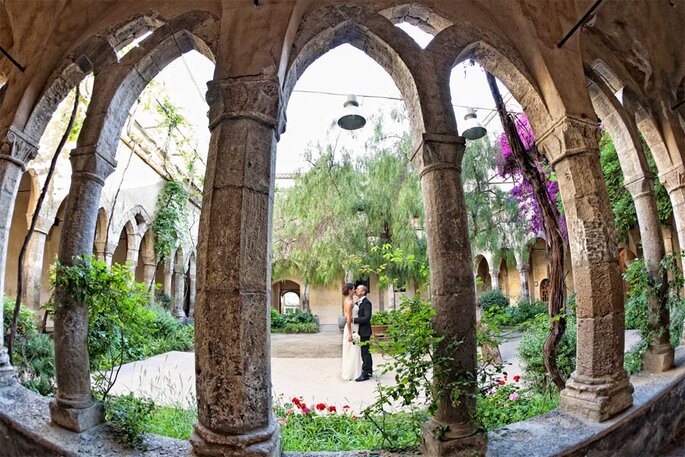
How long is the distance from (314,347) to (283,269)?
268 inches

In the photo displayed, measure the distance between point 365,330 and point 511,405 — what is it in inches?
101

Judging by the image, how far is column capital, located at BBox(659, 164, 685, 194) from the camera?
410 cm

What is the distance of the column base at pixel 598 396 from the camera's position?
2.59 meters

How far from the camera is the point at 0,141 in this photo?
3.17 meters

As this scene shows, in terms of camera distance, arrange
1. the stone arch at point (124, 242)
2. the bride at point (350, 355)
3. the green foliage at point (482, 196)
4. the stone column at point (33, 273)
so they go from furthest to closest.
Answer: the stone arch at point (124, 242)
the green foliage at point (482, 196)
the stone column at point (33, 273)
the bride at point (350, 355)

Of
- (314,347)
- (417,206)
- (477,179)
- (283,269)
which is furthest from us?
(283,269)

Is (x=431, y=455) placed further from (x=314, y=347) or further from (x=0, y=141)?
(x=314, y=347)

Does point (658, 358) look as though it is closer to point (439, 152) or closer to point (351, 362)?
point (439, 152)

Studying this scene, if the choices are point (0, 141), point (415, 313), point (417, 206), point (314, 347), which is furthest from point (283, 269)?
point (415, 313)

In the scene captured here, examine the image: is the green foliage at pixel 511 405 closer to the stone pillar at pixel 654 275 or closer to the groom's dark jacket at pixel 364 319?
the stone pillar at pixel 654 275

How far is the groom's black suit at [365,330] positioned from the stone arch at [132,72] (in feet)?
12.2

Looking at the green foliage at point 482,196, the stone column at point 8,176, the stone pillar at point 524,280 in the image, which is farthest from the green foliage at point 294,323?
the stone column at point 8,176

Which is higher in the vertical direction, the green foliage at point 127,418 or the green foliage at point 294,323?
the green foliage at point 127,418

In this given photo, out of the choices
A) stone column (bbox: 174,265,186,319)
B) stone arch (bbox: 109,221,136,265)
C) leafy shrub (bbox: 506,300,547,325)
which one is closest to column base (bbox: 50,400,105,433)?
stone arch (bbox: 109,221,136,265)
